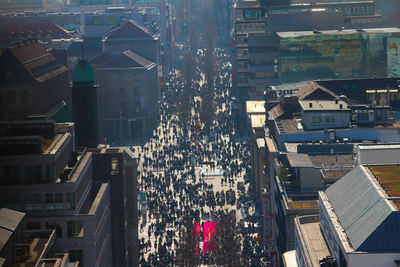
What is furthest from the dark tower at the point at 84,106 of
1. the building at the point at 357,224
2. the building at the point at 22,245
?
the building at the point at 22,245

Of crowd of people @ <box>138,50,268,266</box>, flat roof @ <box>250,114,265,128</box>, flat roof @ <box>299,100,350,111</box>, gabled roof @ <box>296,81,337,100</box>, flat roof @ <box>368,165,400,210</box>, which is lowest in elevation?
crowd of people @ <box>138,50,268,266</box>

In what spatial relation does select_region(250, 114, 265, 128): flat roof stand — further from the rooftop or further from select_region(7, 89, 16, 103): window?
the rooftop

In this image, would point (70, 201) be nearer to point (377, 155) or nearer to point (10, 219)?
point (10, 219)

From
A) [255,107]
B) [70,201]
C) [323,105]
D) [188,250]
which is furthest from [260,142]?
[70,201]

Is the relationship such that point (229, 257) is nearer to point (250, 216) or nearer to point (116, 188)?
point (116, 188)

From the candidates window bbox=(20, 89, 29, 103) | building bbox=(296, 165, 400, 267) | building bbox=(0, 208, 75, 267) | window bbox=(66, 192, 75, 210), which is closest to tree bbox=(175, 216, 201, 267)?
window bbox=(66, 192, 75, 210)

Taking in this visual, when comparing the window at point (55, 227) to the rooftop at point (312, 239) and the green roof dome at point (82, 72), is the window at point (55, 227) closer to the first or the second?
the rooftop at point (312, 239)
